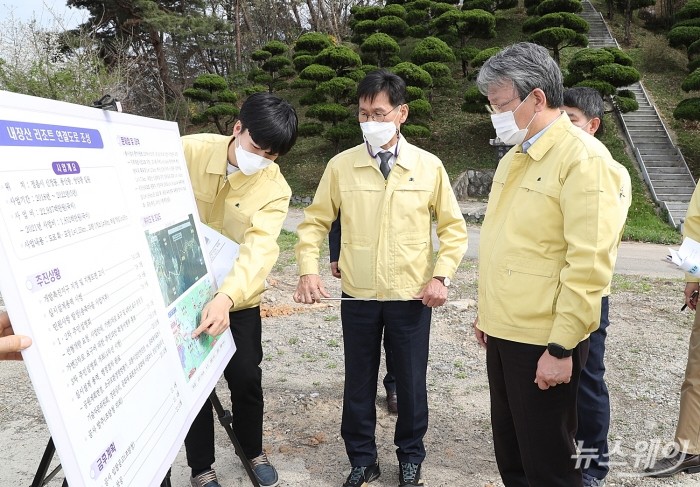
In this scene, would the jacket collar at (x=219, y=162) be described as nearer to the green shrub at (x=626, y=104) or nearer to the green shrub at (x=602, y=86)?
the green shrub at (x=602, y=86)

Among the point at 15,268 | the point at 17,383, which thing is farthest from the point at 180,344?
the point at 17,383

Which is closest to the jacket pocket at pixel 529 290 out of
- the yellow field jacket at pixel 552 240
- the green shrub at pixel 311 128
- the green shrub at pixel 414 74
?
the yellow field jacket at pixel 552 240

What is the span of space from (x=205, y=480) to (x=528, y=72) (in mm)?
1982

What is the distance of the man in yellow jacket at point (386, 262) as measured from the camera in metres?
2.24

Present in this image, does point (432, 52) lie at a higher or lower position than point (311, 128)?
higher

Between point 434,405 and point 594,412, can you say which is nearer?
point 594,412

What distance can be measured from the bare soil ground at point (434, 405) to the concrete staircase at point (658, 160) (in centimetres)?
677

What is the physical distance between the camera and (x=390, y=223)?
2236mm

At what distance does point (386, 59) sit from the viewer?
15.6 m

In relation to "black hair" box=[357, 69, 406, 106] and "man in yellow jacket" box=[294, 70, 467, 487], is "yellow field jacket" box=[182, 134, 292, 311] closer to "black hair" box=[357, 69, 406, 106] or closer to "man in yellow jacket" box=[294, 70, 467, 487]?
"man in yellow jacket" box=[294, 70, 467, 487]

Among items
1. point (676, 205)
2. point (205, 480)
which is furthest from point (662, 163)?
point (205, 480)

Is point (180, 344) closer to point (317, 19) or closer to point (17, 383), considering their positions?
point (17, 383)

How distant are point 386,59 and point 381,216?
14333 millimetres

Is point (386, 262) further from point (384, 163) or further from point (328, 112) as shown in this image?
point (328, 112)
